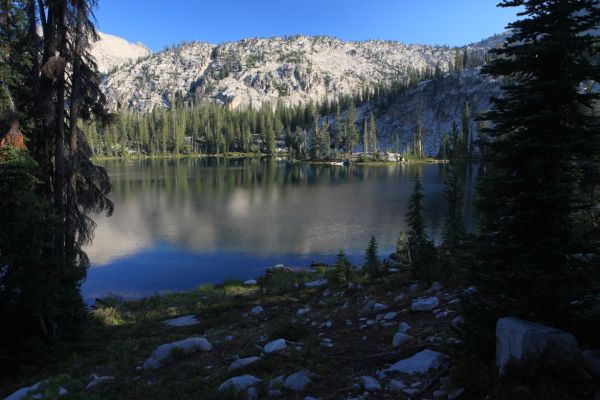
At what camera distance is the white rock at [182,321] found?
1443 centimetres

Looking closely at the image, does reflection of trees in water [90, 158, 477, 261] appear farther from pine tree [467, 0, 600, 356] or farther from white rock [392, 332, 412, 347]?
pine tree [467, 0, 600, 356]

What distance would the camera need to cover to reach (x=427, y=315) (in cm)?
988

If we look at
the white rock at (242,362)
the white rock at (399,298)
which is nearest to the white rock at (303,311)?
the white rock at (399,298)

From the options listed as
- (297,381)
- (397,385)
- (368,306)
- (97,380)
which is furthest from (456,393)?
(97,380)

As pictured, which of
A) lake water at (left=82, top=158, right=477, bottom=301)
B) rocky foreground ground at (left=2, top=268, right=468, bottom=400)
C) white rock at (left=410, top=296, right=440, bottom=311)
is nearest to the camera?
rocky foreground ground at (left=2, top=268, right=468, bottom=400)

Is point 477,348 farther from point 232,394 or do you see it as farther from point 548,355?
point 232,394

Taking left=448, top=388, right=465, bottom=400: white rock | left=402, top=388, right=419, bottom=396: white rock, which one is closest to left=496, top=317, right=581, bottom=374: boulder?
left=448, top=388, right=465, bottom=400: white rock

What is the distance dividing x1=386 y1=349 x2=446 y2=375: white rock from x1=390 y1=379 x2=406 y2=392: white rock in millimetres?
364

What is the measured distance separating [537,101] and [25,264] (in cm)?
1174

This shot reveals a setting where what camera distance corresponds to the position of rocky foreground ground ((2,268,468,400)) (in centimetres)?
664

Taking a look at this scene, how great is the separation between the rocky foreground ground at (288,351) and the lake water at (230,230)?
13.7 m

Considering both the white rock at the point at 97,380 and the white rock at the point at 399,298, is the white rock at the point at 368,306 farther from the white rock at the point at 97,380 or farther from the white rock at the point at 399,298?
the white rock at the point at 97,380

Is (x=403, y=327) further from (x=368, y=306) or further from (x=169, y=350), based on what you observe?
(x=169, y=350)

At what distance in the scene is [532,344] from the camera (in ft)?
17.1
